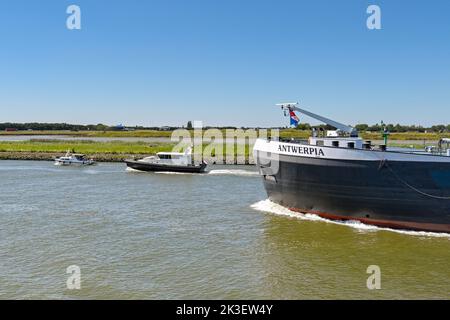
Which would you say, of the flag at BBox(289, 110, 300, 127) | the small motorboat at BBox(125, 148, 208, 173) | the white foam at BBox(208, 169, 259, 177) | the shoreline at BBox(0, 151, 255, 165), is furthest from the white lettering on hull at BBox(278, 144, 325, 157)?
the shoreline at BBox(0, 151, 255, 165)

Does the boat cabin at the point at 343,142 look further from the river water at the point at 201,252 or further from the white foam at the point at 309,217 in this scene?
the river water at the point at 201,252

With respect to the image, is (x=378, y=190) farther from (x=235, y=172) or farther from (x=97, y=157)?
(x=97, y=157)

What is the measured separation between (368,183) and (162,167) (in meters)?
31.8

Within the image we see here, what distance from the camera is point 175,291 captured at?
573 inches

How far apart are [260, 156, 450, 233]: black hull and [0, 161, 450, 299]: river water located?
725 mm

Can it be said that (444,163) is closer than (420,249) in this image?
No

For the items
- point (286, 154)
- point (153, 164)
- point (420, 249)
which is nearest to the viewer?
point (420, 249)

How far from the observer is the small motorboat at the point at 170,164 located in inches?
1959

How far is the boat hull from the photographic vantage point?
71.1 feet

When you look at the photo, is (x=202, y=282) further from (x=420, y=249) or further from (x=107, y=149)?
(x=107, y=149)

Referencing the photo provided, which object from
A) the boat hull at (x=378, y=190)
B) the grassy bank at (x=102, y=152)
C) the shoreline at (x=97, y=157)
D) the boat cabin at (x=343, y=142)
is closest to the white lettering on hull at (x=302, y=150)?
the boat hull at (x=378, y=190)

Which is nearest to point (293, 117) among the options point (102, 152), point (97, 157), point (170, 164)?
point (170, 164)

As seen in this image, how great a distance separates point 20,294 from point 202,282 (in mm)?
5876
